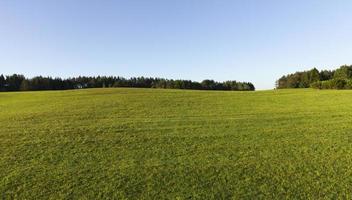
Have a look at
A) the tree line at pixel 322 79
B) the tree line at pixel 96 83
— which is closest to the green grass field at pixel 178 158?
the tree line at pixel 322 79

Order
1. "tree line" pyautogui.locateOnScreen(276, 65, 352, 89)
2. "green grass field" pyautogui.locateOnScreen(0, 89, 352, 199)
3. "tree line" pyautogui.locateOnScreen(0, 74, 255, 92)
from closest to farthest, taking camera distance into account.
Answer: "green grass field" pyautogui.locateOnScreen(0, 89, 352, 199), "tree line" pyautogui.locateOnScreen(276, 65, 352, 89), "tree line" pyautogui.locateOnScreen(0, 74, 255, 92)

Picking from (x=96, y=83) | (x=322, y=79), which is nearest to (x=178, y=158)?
(x=322, y=79)

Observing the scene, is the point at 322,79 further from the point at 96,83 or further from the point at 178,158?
the point at 96,83

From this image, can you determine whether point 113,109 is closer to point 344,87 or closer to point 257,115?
point 257,115

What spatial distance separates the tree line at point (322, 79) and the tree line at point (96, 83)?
1190cm

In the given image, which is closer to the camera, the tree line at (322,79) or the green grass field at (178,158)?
the green grass field at (178,158)

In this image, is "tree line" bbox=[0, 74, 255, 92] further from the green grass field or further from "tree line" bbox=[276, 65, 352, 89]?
the green grass field

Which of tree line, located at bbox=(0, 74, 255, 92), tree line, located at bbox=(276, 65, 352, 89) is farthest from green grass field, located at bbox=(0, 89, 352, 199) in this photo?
tree line, located at bbox=(0, 74, 255, 92)

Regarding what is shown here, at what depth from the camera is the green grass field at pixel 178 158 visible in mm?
7371

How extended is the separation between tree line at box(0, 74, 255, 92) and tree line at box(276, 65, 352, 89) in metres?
11.9

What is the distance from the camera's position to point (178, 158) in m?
9.68

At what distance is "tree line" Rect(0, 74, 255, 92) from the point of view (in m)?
88.9

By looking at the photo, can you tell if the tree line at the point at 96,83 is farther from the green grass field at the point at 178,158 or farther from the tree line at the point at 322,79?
the green grass field at the point at 178,158

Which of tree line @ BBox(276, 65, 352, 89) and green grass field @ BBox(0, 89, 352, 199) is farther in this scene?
tree line @ BBox(276, 65, 352, 89)
